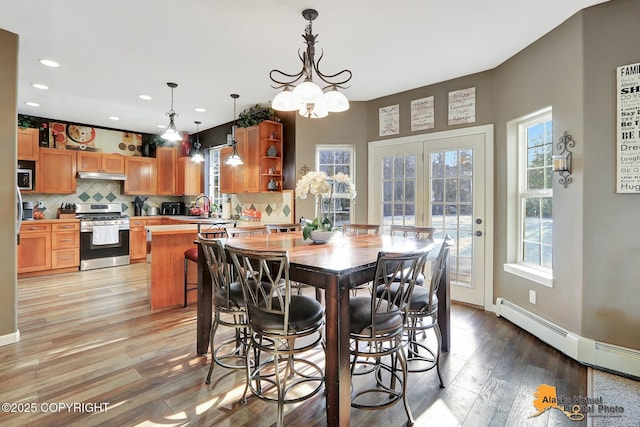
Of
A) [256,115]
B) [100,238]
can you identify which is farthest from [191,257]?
[100,238]

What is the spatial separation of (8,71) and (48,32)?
0.46m

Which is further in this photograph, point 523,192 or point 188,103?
point 188,103

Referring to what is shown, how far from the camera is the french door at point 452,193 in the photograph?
142 inches

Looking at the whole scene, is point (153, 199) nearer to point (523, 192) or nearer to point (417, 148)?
point (417, 148)

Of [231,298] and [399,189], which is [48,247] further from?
[399,189]

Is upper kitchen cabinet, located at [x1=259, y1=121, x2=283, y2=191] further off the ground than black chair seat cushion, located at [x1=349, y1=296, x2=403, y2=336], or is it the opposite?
upper kitchen cabinet, located at [x1=259, y1=121, x2=283, y2=191]

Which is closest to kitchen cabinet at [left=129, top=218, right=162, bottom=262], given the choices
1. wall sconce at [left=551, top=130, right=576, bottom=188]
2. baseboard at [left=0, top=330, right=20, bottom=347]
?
baseboard at [left=0, top=330, right=20, bottom=347]

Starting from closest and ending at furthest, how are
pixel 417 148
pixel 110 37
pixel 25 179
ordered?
1. pixel 110 37
2. pixel 417 148
3. pixel 25 179

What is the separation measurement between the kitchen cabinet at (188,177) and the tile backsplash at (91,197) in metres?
0.87

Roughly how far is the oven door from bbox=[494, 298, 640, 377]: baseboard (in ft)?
20.3

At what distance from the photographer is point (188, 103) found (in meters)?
4.75

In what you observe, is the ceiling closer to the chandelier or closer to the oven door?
the chandelier

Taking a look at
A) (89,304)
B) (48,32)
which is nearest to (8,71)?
(48,32)

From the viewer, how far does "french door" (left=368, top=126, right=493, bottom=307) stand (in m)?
3.61
